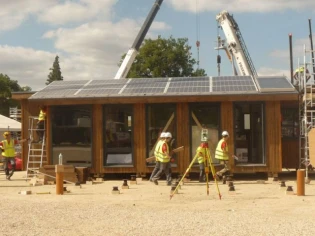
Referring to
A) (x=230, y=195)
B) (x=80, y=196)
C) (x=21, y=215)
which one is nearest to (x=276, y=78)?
(x=230, y=195)

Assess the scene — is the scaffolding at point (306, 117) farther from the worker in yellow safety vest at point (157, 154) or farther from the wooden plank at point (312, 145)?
the worker in yellow safety vest at point (157, 154)

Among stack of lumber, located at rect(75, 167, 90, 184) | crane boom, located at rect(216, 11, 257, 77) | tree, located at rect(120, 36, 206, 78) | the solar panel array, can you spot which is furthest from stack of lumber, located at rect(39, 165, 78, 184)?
tree, located at rect(120, 36, 206, 78)

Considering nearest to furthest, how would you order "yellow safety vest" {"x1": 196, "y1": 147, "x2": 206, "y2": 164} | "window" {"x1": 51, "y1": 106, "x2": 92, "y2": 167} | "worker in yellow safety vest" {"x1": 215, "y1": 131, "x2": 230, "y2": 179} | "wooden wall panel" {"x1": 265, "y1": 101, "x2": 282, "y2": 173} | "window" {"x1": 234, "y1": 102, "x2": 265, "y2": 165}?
"yellow safety vest" {"x1": 196, "y1": 147, "x2": 206, "y2": 164} < "worker in yellow safety vest" {"x1": 215, "y1": 131, "x2": 230, "y2": 179} < "wooden wall panel" {"x1": 265, "y1": 101, "x2": 282, "y2": 173} < "window" {"x1": 234, "y1": 102, "x2": 265, "y2": 165} < "window" {"x1": 51, "y1": 106, "x2": 92, "y2": 167}

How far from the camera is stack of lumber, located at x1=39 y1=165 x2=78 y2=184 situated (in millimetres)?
17891

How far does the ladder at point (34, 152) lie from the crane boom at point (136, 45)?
7539 millimetres

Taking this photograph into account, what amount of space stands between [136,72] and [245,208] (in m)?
48.2

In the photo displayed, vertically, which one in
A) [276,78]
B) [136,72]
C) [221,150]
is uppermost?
[136,72]

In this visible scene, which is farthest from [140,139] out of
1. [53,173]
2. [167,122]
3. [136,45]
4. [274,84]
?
[136,45]

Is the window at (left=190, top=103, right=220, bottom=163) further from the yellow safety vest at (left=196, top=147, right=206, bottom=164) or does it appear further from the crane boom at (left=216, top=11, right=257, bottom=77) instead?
the crane boom at (left=216, top=11, right=257, bottom=77)

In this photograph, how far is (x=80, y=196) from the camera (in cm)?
1402

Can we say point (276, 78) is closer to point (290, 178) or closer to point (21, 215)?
point (290, 178)

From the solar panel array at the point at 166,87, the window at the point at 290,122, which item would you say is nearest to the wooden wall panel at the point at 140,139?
the solar panel array at the point at 166,87

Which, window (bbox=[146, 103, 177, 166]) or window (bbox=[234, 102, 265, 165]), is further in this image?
window (bbox=[146, 103, 177, 166])

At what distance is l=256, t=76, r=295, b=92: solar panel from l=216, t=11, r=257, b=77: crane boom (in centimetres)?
989
